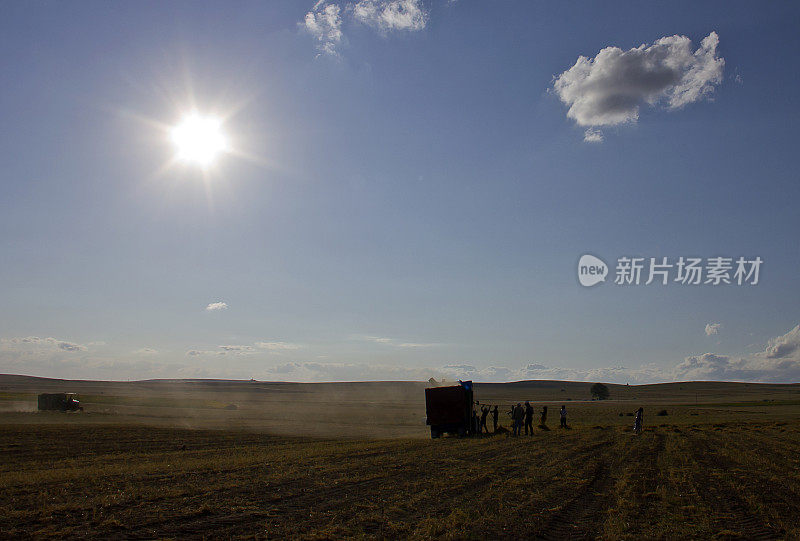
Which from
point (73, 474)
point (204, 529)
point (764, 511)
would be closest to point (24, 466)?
point (73, 474)

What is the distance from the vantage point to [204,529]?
9.20 m

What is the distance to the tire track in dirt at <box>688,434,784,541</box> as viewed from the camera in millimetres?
9203

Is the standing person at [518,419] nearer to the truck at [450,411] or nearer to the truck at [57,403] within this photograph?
the truck at [450,411]

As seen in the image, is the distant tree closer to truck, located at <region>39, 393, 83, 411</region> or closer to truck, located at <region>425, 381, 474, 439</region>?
truck, located at <region>39, 393, 83, 411</region>

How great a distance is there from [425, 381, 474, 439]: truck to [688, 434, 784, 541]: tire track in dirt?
49.8ft

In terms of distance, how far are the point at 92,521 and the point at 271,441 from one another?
62.6ft

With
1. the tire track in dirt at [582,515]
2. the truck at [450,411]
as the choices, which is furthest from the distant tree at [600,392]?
the tire track in dirt at [582,515]

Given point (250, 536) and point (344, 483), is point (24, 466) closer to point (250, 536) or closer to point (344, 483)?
point (344, 483)

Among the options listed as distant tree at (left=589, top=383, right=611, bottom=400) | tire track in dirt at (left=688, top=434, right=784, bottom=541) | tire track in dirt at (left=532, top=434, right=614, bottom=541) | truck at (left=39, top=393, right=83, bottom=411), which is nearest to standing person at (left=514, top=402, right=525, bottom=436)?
tire track in dirt at (left=688, top=434, right=784, bottom=541)

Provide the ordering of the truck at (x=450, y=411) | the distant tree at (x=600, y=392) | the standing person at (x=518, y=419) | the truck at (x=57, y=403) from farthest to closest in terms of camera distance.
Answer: the distant tree at (x=600, y=392) < the truck at (x=57, y=403) < the truck at (x=450, y=411) < the standing person at (x=518, y=419)

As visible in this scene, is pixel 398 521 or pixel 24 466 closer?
pixel 398 521

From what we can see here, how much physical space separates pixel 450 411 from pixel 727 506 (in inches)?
836

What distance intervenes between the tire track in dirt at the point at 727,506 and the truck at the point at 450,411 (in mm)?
15175

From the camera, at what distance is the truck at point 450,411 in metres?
31.5
